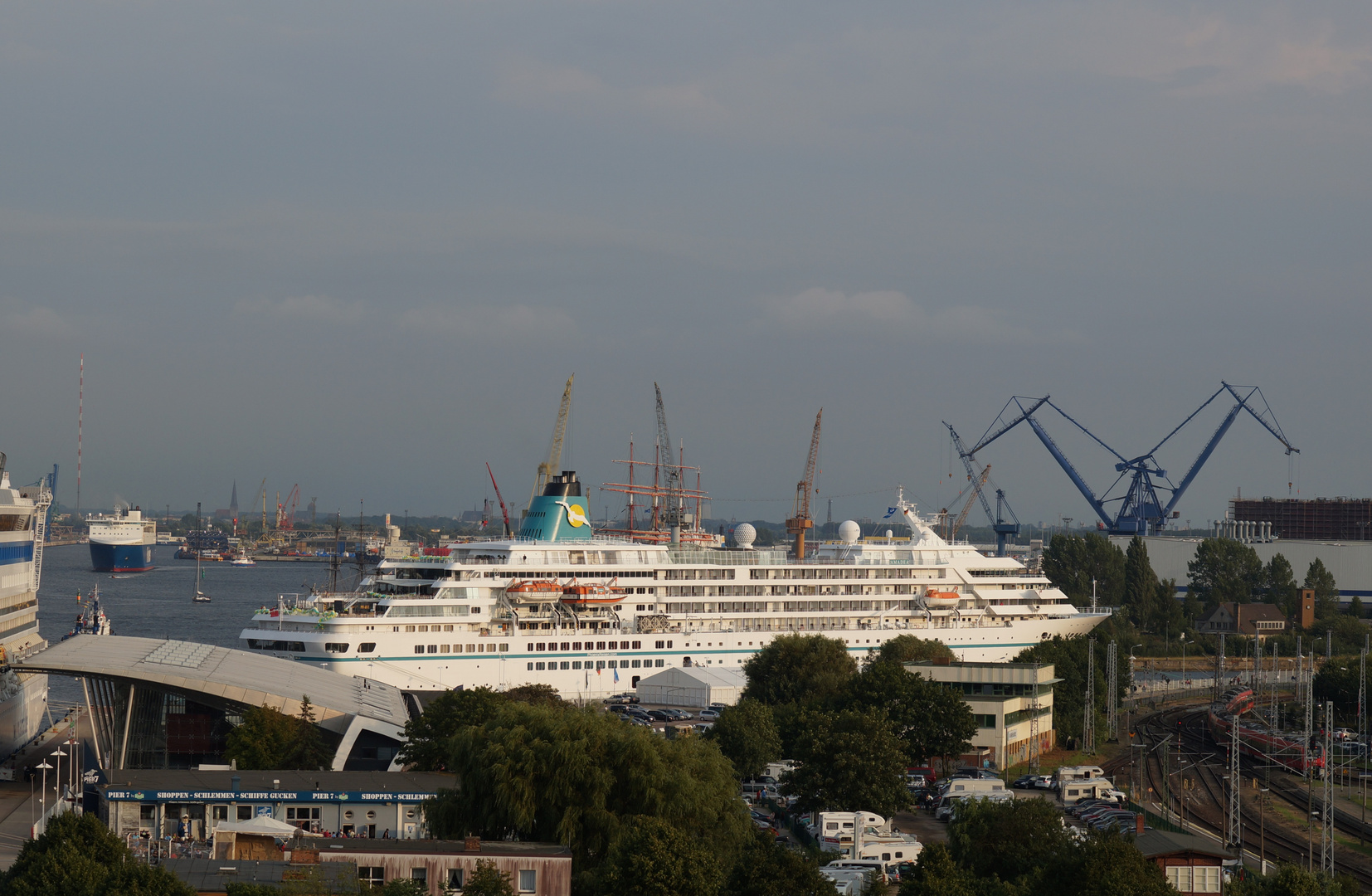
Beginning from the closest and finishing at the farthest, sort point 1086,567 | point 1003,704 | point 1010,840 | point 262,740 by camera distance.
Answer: point 1010,840, point 262,740, point 1003,704, point 1086,567

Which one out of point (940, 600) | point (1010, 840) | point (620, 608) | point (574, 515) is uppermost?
point (574, 515)

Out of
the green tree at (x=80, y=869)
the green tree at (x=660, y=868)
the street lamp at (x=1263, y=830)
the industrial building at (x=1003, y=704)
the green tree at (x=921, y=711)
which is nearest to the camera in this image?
the green tree at (x=80, y=869)

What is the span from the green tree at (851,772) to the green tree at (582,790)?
6.01 meters

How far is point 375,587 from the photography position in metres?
54.5

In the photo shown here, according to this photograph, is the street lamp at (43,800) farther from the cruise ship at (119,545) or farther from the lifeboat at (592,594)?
the cruise ship at (119,545)

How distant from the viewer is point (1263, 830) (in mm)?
31969

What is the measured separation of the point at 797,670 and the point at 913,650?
6.72 meters

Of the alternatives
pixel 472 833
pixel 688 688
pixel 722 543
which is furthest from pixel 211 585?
pixel 472 833

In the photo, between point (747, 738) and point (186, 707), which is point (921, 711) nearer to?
point (747, 738)

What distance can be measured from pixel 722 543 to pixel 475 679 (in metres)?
15.9

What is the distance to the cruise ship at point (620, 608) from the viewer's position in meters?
52.1

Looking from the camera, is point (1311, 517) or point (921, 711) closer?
point (921, 711)

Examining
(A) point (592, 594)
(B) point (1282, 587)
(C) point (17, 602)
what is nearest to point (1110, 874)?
(C) point (17, 602)

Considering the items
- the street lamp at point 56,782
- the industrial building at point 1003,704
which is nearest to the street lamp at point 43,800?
the street lamp at point 56,782
